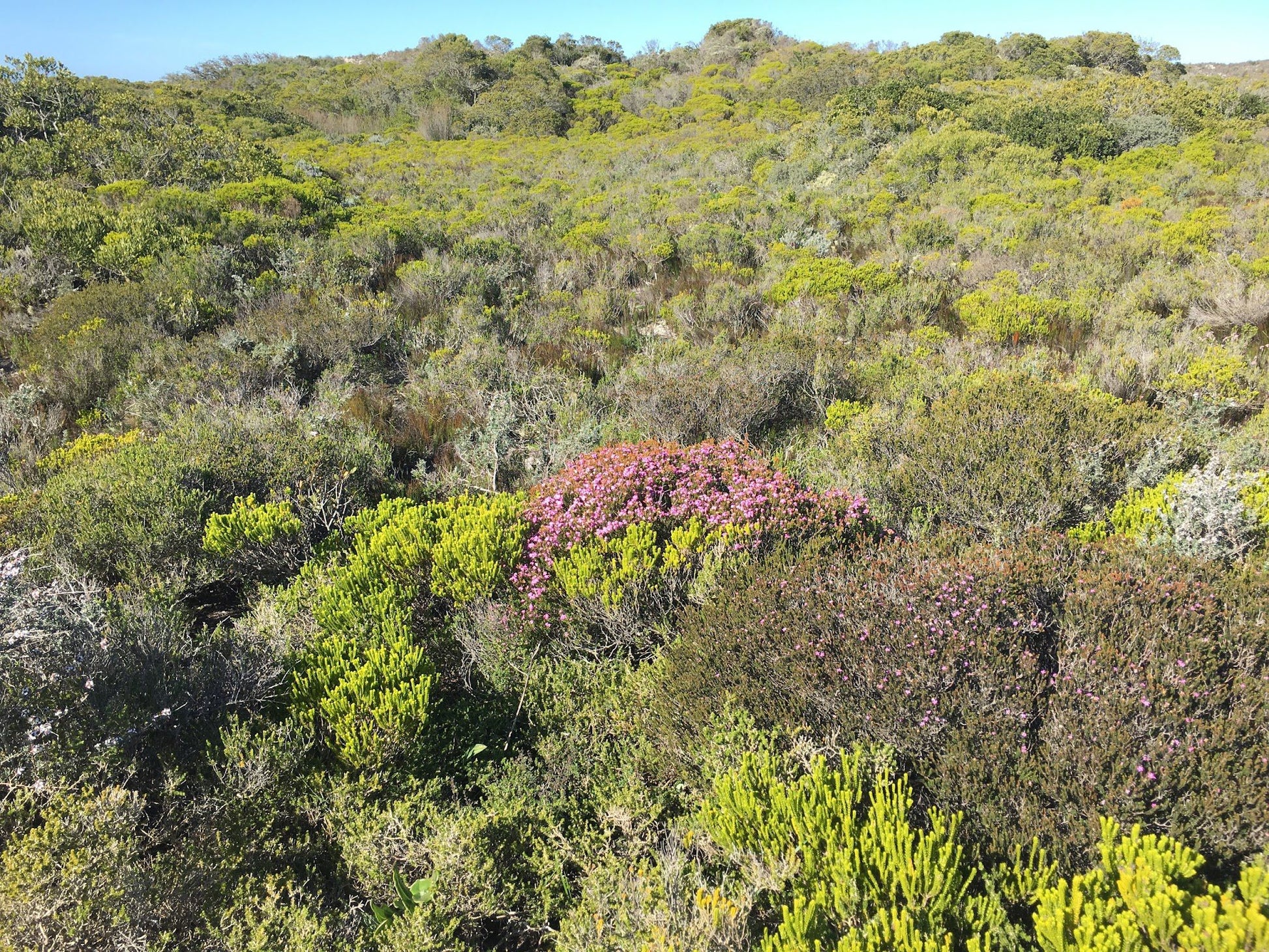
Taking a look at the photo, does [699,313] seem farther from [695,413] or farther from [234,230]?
[234,230]

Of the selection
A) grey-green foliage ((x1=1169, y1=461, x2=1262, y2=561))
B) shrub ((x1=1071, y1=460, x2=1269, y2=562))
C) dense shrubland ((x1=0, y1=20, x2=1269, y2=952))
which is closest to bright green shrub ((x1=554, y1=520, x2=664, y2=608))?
dense shrubland ((x1=0, y1=20, x2=1269, y2=952))

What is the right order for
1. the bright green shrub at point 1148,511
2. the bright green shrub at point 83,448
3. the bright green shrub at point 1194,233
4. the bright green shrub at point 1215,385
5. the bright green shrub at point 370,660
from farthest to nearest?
the bright green shrub at point 1194,233 < the bright green shrub at point 1215,385 < the bright green shrub at point 83,448 < the bright green shrub at point 1148,511 < the bright green shrub at point 370,660

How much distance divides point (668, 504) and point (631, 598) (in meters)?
0.90

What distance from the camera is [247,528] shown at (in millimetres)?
4273

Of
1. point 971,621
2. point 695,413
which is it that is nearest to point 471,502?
point 695,413

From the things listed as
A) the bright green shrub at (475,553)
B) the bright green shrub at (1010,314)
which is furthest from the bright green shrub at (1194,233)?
the bright green shrub at (475,553)

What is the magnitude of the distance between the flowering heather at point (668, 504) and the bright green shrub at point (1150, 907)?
2.26m

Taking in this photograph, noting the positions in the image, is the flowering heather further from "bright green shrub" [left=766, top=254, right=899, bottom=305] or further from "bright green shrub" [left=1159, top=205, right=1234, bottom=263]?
"bright green shrub" [left=1159, top=205, right=1234, bottom=263]

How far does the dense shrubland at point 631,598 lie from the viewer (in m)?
2.09

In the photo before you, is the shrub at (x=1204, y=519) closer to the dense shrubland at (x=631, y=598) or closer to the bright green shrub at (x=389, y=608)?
the dense shrubland at (x=631, y=598)

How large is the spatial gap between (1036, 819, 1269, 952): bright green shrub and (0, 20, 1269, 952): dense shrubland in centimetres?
1

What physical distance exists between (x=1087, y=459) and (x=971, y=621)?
244 centimetres

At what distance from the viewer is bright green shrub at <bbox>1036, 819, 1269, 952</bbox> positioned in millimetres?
1547

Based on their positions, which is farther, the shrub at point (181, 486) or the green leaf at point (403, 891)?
the shrub at point (181, 486)
